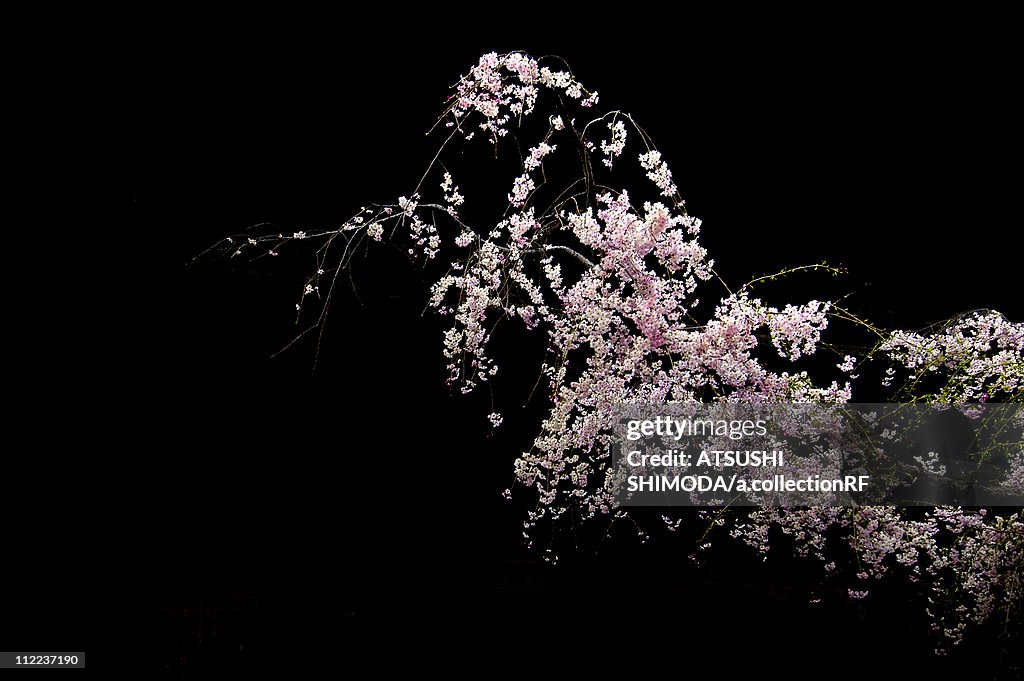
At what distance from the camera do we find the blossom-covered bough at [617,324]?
2.06 m

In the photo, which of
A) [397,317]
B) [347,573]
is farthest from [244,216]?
[347,573]

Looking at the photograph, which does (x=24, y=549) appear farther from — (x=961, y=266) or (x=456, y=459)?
(x=961, y=266)

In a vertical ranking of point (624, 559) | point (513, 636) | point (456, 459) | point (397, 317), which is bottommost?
point (513, 636)

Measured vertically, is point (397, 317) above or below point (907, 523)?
above

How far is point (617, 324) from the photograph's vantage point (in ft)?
6.91

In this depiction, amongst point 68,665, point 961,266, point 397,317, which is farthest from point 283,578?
point 961,266

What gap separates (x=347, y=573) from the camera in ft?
7.32

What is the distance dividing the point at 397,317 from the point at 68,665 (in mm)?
1257

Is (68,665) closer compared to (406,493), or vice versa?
(68,665)

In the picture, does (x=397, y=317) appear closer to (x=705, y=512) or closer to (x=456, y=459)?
(x=456, y=459)

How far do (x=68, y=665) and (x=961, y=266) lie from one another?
2676mm

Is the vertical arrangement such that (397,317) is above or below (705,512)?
above

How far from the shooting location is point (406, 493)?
2.27 metres

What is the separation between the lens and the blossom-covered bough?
206 cm
